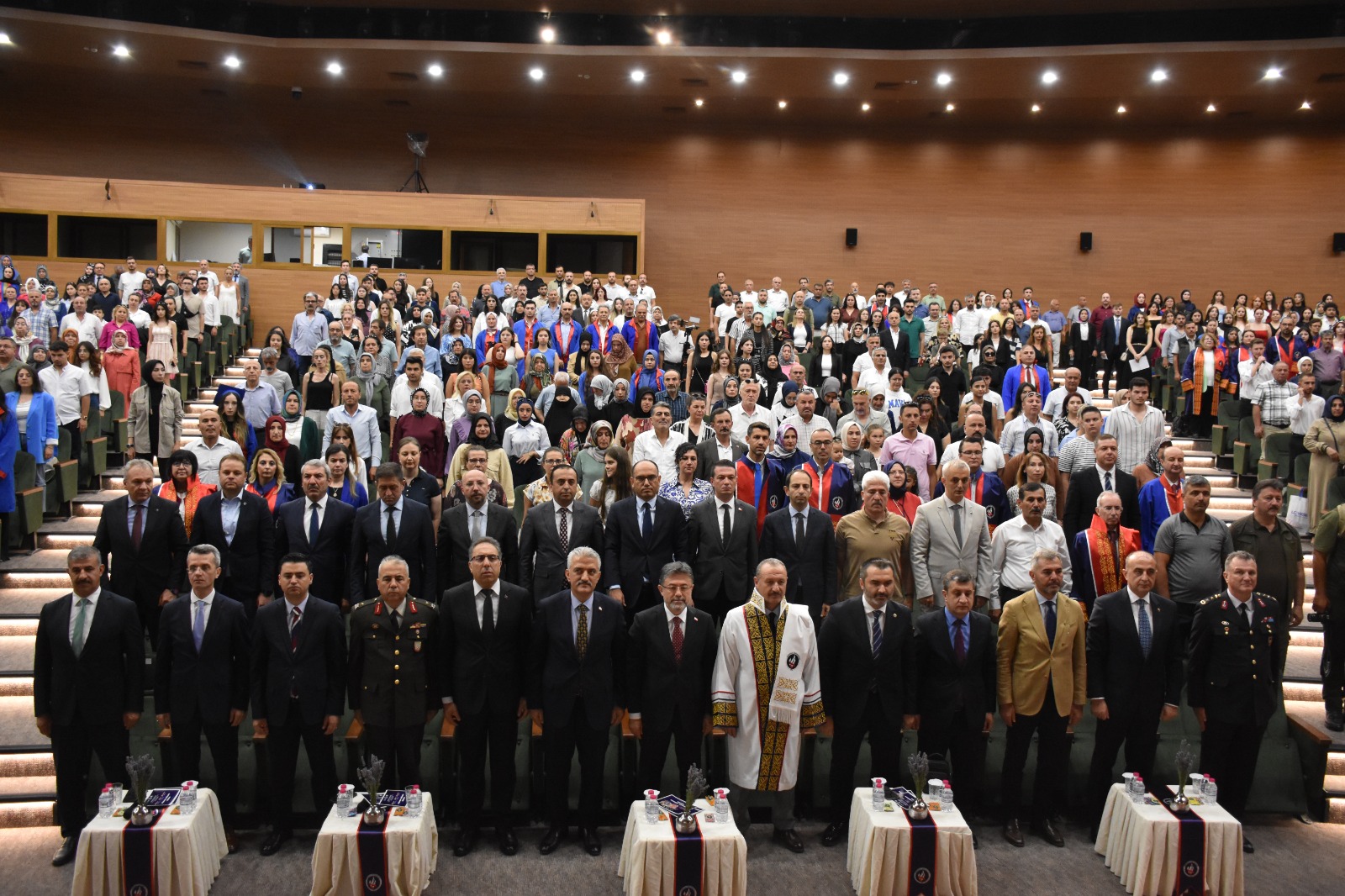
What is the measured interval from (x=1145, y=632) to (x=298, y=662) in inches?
157

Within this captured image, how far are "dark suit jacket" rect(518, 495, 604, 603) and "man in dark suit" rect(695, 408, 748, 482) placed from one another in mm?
1205

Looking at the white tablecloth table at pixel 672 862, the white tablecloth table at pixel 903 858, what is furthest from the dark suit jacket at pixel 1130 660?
the white tablecloth table at pixel 672 862

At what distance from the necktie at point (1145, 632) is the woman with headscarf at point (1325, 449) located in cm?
346

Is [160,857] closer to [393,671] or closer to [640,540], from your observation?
[393,671]

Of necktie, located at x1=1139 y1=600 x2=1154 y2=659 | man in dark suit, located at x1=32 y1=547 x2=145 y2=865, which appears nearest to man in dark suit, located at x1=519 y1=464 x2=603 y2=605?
man in dark suit, located at x1=32 y1=547 x2=145 y2=865

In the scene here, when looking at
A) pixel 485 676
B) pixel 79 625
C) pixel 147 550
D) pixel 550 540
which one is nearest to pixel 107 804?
pixel 79 625

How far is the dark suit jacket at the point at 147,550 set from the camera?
524 cm

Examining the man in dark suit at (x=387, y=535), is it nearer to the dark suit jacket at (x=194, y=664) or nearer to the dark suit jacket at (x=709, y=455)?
the dark suit jacket at (x=194, y=664)

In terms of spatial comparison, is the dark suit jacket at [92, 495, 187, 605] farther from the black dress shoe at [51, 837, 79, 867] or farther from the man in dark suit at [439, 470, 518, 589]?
the man in dark suit at [439, 470, 518, 589]

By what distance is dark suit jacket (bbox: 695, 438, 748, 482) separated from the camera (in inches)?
251

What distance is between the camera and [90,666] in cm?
457

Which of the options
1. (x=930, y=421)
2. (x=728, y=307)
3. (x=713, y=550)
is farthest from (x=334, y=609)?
(x=728, y=307)

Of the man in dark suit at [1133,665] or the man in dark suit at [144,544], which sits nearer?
the man in dark suit at [1133,665]

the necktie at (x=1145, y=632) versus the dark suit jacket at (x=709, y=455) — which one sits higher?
the dark suit jacket at (x=709, y=455)
